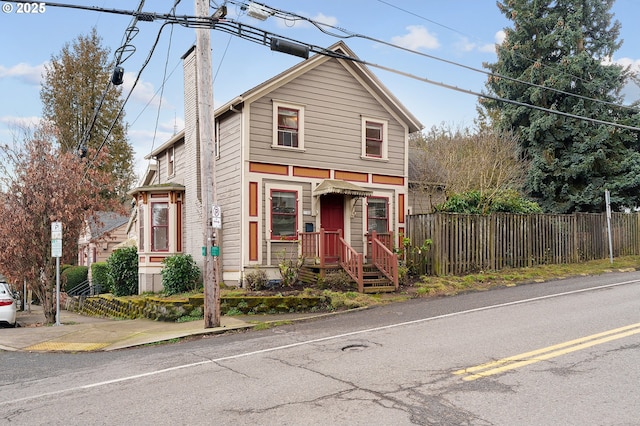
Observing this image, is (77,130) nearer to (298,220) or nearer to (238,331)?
(298,220)

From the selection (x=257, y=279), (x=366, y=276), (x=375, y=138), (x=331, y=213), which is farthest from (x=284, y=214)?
(x=375, y=138)

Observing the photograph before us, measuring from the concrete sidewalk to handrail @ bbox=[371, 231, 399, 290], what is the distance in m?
3.37

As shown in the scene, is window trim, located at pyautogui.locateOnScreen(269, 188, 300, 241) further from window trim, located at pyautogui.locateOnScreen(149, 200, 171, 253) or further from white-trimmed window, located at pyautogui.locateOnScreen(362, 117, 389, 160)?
window trim, located at pyautogui.locateOnScreen(149, 200, 171, 253)

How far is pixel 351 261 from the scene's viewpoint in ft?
49.8

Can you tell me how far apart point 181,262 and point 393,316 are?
809 centimetres

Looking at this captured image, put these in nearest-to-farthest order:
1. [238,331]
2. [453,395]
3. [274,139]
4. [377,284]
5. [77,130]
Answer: [453,395] → [238,331] → [377,284] → [274,139] → [77,130]

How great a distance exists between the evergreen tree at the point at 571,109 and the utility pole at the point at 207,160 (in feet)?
62.5

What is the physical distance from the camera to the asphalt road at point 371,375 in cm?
534

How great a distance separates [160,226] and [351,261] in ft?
25.5

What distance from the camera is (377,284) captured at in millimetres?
15102

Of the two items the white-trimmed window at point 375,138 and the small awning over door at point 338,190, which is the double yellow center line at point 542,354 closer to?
the small awning over door at point 338,190

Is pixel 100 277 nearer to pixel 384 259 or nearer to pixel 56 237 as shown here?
pixel 56 237

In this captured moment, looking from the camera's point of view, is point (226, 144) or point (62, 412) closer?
point (62, 412)

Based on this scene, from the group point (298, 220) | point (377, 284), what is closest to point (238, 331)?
point (377, 284)
